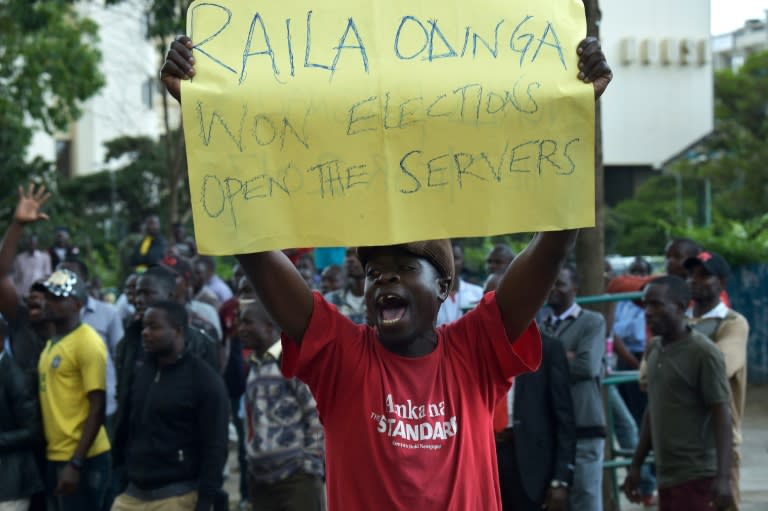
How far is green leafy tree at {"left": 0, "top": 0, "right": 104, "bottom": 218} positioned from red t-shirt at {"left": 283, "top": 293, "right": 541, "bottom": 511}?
18515 millimetres

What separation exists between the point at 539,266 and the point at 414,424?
0.56m

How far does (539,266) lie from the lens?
349 cm

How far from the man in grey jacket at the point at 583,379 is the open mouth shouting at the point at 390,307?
3619 mm

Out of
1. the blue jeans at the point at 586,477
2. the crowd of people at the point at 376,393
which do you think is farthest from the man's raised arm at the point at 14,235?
the blue jeans at the point at 586,477

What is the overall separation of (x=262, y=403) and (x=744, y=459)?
21.0ft

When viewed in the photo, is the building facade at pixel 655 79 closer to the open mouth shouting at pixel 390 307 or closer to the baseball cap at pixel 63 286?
the baseball cap at pixel 63 286

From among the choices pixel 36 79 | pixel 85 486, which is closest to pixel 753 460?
pixel 85 486

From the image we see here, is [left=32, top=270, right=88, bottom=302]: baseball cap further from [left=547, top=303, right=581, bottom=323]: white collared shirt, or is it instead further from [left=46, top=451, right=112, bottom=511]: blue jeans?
[left=547, top=303, right=581, bottom=323]: white collared shirt

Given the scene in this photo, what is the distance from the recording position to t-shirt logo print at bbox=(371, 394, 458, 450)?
135 inches

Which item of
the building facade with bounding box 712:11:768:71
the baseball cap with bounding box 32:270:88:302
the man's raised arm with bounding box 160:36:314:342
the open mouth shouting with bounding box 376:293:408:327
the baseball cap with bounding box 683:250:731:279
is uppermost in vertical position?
the building facade with bounding box 712:11:768:71

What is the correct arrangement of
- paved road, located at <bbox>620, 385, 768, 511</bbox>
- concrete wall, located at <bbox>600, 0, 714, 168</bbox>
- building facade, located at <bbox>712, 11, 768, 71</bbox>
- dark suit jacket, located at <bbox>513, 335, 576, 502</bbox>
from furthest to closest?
building facade, located at <bbox>712, 11, 768, 71</bbox>, concrete wall, located at <bbox>600, 0, 714, 168</bbox>, paved road, located at <bbox>620, 385, 768, 511</bbox>, dark suit jacket, located at <bbox>513, 335, 576, 502</bbox>

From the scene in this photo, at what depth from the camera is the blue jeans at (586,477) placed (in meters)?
7.18

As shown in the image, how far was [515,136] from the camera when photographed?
11.3ft

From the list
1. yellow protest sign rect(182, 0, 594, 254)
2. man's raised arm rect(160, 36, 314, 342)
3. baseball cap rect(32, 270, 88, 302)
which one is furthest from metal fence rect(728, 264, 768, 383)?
man's raised arm rect(160, 36, 314, 342)
